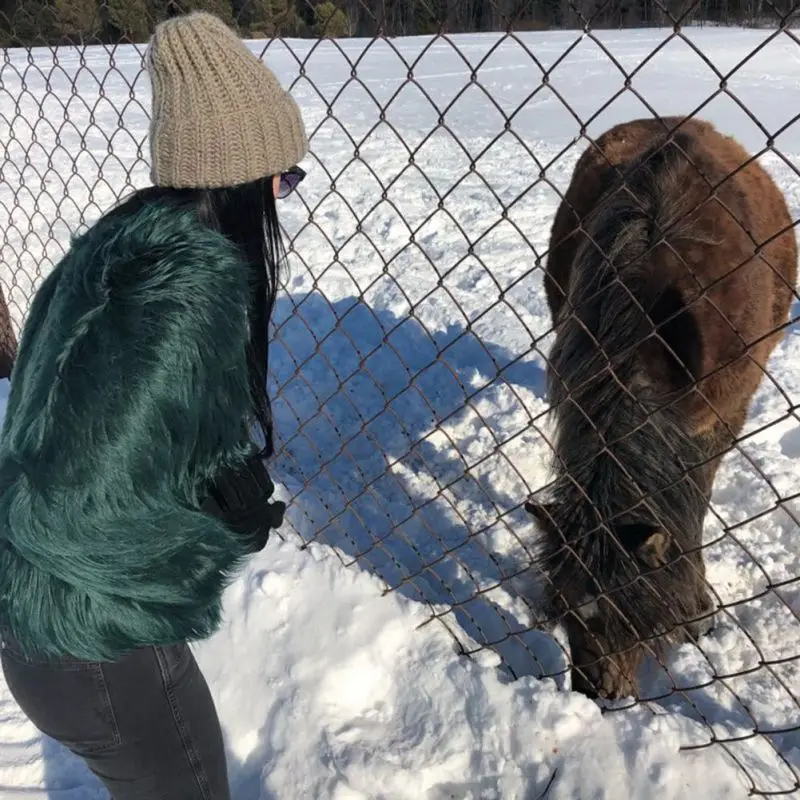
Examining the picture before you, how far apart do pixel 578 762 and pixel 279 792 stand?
31.2 inches

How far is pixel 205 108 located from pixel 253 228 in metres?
0.24

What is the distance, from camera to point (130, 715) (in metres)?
1.34

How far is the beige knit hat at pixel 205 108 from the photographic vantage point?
127 cm

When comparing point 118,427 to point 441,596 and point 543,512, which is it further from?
point 441,596

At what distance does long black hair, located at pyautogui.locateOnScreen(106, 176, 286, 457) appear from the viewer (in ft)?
4.39

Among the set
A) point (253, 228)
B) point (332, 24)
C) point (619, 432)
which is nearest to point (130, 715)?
point (253, 228)

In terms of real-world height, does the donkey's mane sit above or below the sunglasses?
below

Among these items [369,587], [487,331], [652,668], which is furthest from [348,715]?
[487,331]

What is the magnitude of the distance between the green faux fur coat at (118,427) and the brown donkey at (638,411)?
1.02 m

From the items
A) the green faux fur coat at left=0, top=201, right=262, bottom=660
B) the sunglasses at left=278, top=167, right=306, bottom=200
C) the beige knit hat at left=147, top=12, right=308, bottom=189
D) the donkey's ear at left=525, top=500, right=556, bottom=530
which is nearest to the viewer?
the green faux fur coat at left=0, top=201, right=262, bottom=660

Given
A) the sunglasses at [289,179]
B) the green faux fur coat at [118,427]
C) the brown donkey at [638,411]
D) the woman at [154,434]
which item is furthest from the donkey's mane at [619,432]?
the green faux fur coat at [118,427]

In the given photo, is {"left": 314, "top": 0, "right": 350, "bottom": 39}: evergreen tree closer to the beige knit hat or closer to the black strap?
the beige knit hat

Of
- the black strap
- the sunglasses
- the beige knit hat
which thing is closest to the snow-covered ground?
the sunglasses

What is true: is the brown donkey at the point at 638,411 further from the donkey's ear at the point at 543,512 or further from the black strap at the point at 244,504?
the black strap at the point at 244,504
